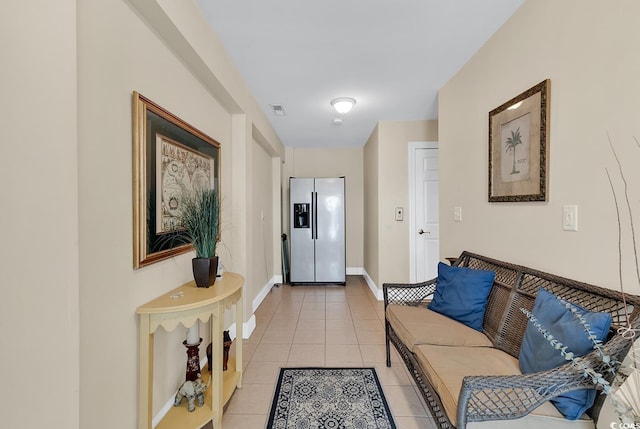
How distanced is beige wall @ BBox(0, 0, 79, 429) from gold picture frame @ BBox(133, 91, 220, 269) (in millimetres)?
443

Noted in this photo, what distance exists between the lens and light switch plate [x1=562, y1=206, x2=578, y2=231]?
1419 millimetres

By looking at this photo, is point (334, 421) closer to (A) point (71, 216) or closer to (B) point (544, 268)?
(B) point (544, 268)

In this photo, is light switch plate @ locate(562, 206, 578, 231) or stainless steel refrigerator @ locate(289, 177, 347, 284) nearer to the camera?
light switch plate @ locate(562, 206, 578, 231)

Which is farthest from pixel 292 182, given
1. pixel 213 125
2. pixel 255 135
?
pixel 213 125

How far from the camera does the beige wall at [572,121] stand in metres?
1.20

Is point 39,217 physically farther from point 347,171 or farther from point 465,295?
point 347,171

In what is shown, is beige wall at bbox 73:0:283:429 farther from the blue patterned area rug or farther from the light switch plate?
the light switch plate

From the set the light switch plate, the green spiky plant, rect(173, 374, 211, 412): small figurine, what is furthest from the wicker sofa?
the green spiky plant

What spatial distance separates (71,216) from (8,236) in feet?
0.54

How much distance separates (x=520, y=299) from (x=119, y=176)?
2214 mm

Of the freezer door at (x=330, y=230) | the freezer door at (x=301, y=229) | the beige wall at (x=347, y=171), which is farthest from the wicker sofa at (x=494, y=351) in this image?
the beige wall at (x=347, y=171)

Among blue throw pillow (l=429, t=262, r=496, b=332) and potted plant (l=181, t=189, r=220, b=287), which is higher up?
potted plant (l=181, t=189, r=220, b=287)

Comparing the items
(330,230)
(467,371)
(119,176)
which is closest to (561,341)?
(467,371)

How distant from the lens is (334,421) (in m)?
1.70
